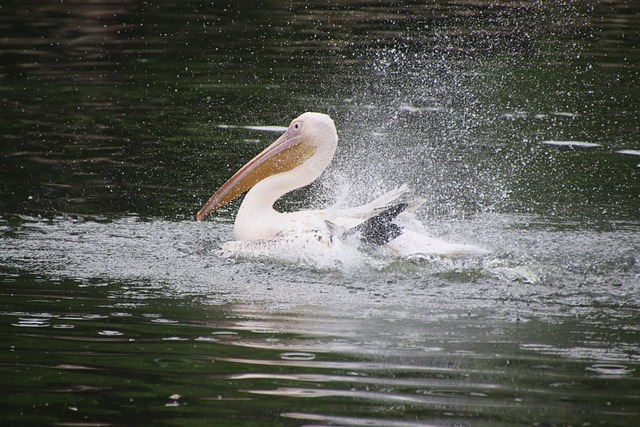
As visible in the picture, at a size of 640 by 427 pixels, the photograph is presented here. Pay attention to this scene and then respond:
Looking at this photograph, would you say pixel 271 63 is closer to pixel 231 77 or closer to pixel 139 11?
pixel 231 77

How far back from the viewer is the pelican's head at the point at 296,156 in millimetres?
7332

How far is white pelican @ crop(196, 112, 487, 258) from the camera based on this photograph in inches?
257

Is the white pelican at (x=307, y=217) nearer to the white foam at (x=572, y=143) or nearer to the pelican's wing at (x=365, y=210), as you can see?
the pelican's wing at (x=365, y=210)

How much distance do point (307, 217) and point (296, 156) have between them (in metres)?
0.70

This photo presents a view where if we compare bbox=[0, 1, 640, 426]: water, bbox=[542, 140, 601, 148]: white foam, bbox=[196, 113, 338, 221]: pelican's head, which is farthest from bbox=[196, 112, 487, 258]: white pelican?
bbox=[542, 140, 601, 148]: white foam

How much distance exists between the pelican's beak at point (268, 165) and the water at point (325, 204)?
27 cm

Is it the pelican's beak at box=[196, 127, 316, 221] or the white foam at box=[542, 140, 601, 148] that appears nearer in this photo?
the pelican's beak at box=[196, 127, 316, 221]

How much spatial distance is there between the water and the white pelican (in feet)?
0.44

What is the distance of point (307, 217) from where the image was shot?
6914 mm

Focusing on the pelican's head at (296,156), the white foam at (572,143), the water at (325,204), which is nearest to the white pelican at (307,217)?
the pelican's head at (296,156)

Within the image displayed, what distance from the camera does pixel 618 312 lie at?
5531mm

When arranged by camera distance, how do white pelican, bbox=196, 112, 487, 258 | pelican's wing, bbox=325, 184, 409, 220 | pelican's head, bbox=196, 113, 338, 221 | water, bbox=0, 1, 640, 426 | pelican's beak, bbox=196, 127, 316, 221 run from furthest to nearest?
pelican's beak, bbox=196, 127, 316, 221 < pelican's head, bbox=196, 113, 338, 221 < pelican's wing, bbox=325, 184, 409, 220 < white pelican, bbox=196, 112, 487, 258 < water, bbox=0, 1, 640, 426

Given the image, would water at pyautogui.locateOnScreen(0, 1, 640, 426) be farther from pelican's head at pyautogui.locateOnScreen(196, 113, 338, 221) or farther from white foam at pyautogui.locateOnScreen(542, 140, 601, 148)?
pelican's head at pyautogui.locateOnScreen(196, 113, 338, 221)

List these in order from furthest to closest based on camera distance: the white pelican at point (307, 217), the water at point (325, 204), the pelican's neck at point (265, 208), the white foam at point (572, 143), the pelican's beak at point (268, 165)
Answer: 1. the white foam at point (572, 143)
2. the pelican's beak at point (268, 165)
3. the pelican's neck at point (265, 208)
4. the white pelican at point (307, 217)
5. the water at point (325, 204)
